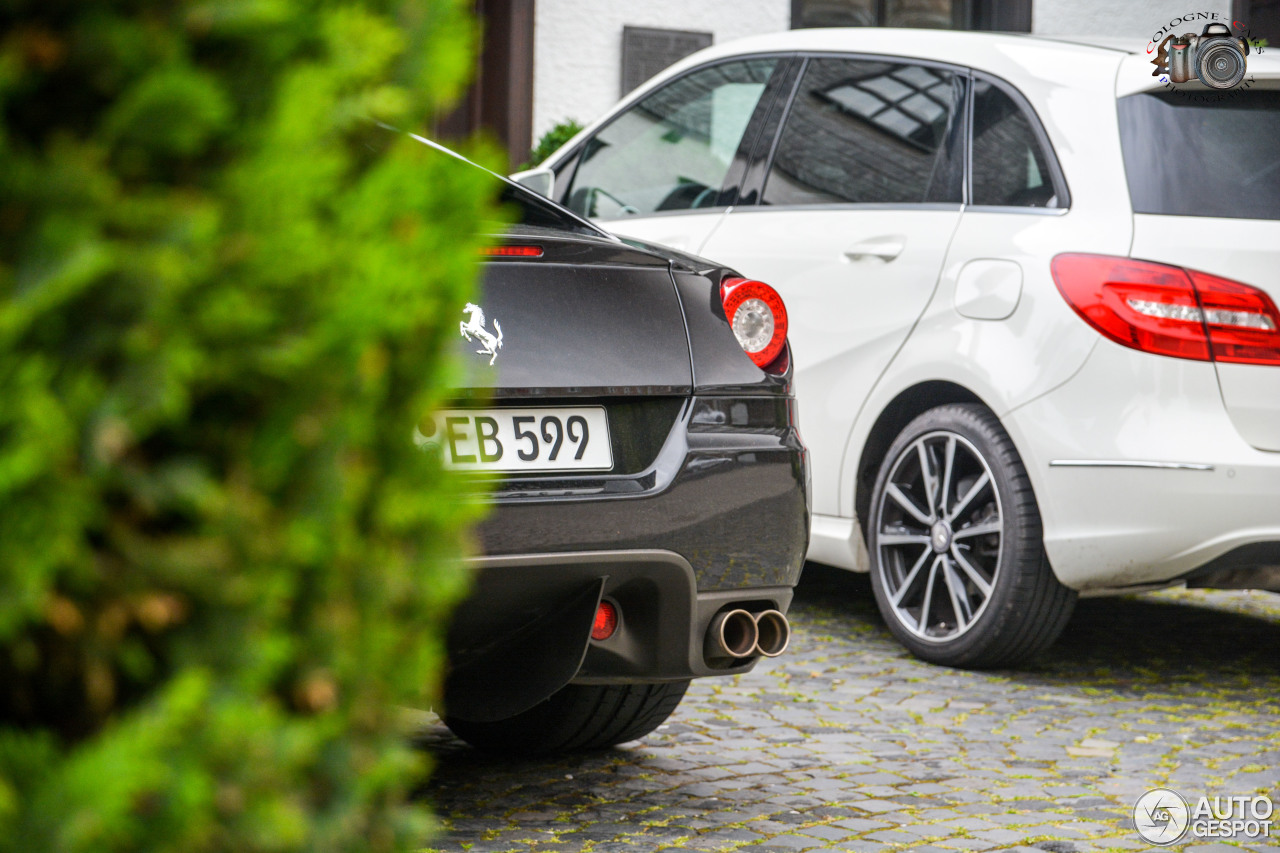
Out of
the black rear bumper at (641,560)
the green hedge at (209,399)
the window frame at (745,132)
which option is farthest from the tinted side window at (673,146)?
the green hedge at (209,399)

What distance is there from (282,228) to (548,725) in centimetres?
277

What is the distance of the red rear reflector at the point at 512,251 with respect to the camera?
2926mm

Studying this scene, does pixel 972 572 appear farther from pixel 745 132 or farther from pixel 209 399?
pixel 209 399

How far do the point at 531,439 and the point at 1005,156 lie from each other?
2471 mm

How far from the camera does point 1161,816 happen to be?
326cm

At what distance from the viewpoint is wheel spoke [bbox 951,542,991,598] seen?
452cm

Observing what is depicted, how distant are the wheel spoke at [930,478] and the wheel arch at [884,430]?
175 mm

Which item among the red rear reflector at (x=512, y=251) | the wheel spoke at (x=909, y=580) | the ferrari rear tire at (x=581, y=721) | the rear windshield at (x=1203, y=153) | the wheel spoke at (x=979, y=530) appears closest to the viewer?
the red rear reflector at (x=512, y=251)

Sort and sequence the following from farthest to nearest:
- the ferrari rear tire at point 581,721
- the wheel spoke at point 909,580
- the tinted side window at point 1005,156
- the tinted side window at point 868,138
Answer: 1. the tinted side window at point 868,138
2. the wheel spoke at point 909,580
3. the tinted side window at point 1005,156
4. the ferrari rear tire at point 581,721

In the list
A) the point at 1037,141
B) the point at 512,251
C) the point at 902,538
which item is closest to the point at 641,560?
the point at 512,251

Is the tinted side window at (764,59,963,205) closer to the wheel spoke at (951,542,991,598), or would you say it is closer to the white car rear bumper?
the white car rear bumper

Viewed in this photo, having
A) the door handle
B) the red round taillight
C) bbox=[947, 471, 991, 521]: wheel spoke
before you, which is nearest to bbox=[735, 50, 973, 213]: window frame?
the door handle

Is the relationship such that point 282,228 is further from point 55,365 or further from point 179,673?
point 179,673

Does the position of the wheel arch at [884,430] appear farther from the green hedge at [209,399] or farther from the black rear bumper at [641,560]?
the green hedge at [209,399]
